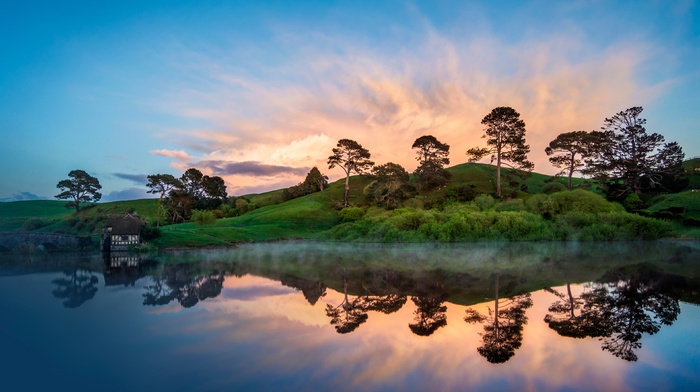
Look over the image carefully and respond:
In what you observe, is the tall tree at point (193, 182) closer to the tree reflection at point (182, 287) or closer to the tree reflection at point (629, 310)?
the tree reflection at point (182, 287)

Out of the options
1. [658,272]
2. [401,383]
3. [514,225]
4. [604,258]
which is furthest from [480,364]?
[514,225]

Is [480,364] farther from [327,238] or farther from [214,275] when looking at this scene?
[327,238]

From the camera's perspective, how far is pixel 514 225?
46.9 metres

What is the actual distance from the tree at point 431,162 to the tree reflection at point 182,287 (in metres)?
58.3

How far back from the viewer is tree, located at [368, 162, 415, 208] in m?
70.8

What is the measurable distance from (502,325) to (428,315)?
8.07 feet

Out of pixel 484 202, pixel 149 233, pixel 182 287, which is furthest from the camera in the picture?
pixel 484 202

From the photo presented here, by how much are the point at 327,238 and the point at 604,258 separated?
127 feet

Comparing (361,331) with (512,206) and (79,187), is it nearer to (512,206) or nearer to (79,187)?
(512,206)

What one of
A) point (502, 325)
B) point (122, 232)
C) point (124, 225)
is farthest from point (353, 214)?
point (502, 325)

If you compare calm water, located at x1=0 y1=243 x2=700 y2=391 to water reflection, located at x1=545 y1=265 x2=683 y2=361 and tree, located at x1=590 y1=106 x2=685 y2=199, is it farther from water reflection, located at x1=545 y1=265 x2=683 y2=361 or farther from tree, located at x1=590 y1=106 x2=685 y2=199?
tree, located at x1=590 y1=106 x2=685 y2=199

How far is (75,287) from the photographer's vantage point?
20.1 metres

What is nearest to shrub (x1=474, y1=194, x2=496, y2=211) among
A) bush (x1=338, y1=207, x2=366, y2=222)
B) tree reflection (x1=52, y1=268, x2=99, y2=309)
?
bush (x1=338, y1=207, x2=366, y2=222)

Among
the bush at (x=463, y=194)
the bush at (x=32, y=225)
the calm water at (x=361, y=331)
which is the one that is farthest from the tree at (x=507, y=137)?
the bush at (x=32, y=225)
